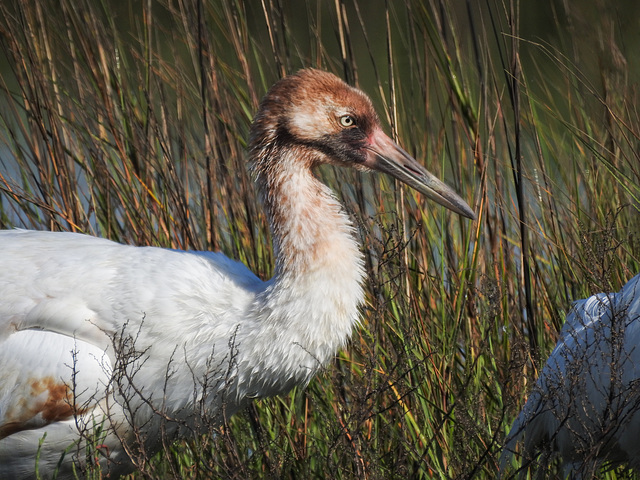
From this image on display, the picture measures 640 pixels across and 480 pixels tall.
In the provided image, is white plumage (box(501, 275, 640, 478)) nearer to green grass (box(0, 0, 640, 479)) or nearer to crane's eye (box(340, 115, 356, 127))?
green grass (box(0, 0, 640, 479))

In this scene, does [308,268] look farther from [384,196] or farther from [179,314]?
[384,196]

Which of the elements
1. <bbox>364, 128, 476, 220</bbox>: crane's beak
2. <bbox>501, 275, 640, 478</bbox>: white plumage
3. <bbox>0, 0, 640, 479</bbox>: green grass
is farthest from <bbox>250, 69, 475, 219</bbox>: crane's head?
<bbox>501, 275, 640, 478</bbox>: white plumage

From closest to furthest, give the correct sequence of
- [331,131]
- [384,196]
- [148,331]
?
[148,331] < [331,131] < [384,196]

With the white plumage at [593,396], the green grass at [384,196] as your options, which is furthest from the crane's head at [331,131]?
the white plumage at [593,396]

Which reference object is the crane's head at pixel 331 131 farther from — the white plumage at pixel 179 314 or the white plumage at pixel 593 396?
the white plumage at pixel 593 396

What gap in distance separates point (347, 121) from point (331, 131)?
7 cm

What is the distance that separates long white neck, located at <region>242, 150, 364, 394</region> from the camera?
114 inches

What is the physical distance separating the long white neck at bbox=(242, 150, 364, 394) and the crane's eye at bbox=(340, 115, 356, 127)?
21cm

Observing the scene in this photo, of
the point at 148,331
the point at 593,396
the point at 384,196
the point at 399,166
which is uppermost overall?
the point at 399,166

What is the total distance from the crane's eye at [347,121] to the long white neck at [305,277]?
207 mm

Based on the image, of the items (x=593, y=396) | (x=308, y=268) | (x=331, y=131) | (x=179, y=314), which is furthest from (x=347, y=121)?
(x=593, y=396)

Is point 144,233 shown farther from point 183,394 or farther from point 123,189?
point 183,394

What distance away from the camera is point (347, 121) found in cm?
316

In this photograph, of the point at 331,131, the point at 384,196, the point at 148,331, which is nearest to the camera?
the point at 148,331
